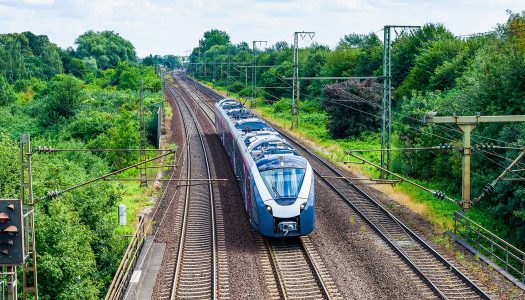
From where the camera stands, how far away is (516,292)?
1875 centimetres

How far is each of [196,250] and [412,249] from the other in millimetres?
7848

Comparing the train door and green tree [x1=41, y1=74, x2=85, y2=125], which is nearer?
the train door

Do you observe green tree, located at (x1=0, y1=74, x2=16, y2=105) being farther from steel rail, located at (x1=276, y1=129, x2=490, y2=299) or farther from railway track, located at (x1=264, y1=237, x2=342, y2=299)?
railway track, located at (x1=264, y1=237, x2=342, y2=299)

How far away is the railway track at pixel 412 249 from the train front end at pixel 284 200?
2330 millimetres

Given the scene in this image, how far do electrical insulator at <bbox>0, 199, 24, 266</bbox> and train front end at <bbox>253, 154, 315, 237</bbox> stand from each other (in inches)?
389

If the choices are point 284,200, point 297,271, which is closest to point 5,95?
point 284,200

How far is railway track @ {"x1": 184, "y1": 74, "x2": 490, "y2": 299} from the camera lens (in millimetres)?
18922

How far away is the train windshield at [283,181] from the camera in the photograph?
23.0 m

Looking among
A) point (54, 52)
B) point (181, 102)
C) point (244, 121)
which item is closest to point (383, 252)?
point (244, 121)

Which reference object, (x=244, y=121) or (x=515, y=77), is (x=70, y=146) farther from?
(x=515, y=77)

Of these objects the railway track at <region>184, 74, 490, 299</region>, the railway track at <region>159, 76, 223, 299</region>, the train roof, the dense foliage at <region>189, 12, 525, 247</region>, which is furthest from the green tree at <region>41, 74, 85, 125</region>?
the railway track at <region>184, 74, 490, 299</region>

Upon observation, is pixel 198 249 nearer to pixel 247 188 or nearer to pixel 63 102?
pixel 247 188

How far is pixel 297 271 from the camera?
2066 centimetres

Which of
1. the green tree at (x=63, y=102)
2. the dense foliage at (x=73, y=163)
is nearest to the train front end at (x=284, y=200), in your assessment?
the dense foliage at (x=73, y=163)
